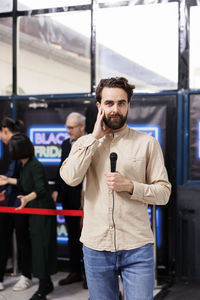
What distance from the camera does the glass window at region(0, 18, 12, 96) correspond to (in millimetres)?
5422

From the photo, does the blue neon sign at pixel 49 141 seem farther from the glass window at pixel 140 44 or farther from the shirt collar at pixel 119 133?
the shirt collar at pixel 119 133

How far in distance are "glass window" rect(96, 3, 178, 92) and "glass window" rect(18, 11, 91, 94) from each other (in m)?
0.21

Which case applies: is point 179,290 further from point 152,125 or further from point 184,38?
point 184,38

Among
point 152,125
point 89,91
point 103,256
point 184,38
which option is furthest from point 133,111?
point 103,256

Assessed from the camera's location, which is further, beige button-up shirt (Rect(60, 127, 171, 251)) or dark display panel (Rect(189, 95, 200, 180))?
dark display panel (Rect(189, 95, 200, 180))

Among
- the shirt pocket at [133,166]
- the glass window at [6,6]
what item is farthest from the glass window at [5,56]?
the shirt pocket at [133,166]

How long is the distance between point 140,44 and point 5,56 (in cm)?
177

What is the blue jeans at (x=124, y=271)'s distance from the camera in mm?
2047

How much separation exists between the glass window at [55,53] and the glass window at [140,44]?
0.21 m

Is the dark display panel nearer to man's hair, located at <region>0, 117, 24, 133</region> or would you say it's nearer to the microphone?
man's hair, located at <region>0, 117, 24, 133</region>

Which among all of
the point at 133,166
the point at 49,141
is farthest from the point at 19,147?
the point at 133,166

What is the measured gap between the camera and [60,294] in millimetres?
4219

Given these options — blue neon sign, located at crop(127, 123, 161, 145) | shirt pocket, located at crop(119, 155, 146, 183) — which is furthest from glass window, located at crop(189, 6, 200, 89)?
shirt pocket, located at crop(119, 155, 146, 183)

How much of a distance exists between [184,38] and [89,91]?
1.25m
